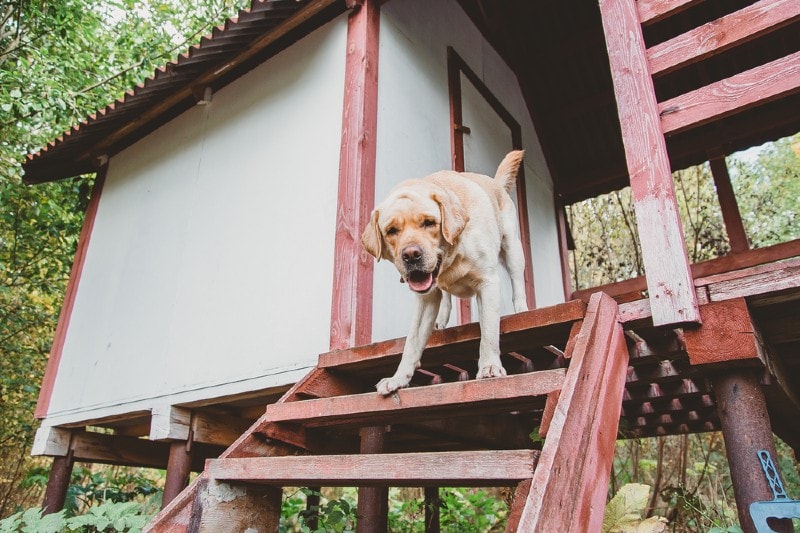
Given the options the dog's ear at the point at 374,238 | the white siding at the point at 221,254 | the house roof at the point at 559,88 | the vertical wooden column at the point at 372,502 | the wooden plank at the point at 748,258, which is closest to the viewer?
the dog's ear at the point at 374,238

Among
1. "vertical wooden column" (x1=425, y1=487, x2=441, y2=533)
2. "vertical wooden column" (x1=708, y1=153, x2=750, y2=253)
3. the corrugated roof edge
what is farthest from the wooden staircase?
"vertical wooden column" (x1=708, y1=153, x2=750, y2=253)

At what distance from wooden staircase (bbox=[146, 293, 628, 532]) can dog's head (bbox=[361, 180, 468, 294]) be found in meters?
0.51

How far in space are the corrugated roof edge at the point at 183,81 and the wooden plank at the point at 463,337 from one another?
3.27m

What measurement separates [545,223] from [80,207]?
700cm

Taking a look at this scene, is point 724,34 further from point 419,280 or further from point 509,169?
point 419,280

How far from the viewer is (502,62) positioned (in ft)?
25.1

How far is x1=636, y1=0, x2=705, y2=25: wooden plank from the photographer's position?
312 centimetres

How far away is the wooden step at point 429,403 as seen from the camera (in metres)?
2.17

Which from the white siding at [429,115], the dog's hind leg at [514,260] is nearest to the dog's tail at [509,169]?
the dog's hind leg at [514,260]

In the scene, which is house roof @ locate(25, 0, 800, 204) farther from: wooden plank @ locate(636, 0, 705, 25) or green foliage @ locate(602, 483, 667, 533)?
green foliage @ locate(602, 483, 667, 533)

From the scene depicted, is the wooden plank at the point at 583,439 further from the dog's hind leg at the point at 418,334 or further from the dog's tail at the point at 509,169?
the dog's tail at the point at 509,169

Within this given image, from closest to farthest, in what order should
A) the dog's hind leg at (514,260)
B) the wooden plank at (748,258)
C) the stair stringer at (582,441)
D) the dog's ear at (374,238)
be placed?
the stair stringer at (582,441) → the dog's ear at (374,238) → the dog's hind leg at (514,260) → the wooden plank at (748,258)

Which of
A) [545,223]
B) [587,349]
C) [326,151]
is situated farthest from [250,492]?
[545,223]

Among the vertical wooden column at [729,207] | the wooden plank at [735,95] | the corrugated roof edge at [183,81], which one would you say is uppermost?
the corrugated roof edge at [183,81]
